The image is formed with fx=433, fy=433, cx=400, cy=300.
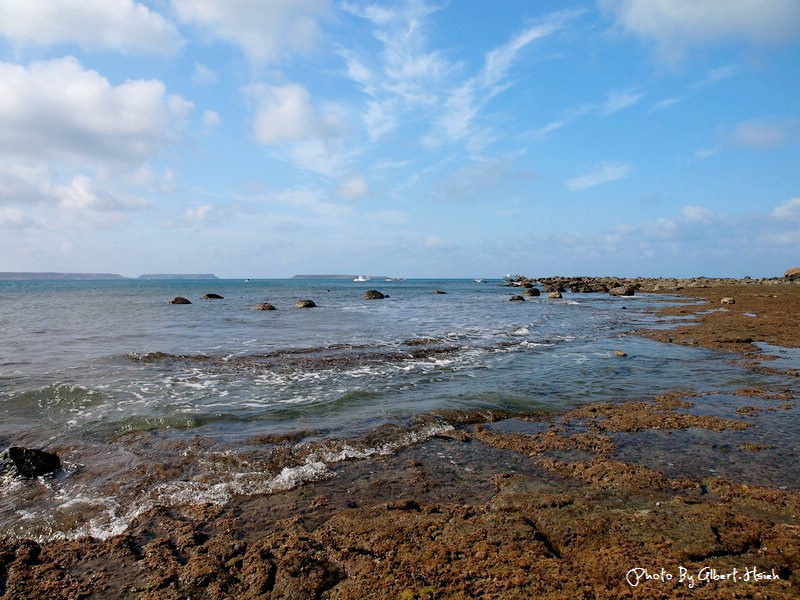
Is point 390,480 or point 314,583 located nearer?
point 314,583

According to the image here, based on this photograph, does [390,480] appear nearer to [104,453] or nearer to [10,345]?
[104,453]

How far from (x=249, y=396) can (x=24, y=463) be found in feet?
16.1

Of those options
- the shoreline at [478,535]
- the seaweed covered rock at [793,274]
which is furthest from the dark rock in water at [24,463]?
the seaweed covered rock at [793,274]

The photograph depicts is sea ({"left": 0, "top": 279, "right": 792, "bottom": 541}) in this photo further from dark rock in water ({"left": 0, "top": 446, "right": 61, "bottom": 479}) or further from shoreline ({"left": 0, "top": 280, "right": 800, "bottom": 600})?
shoreline ({"left": 0, "top": 280, "right": 800, "bottom": 600})

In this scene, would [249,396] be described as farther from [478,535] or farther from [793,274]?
[793,274]

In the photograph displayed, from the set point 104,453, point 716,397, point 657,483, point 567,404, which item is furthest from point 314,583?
point 716,397

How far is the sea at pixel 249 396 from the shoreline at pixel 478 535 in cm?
64

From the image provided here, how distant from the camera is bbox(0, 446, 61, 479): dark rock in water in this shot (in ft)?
20.8

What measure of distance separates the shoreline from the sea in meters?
0.64

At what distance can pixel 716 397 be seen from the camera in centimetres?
1030

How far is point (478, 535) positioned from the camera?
14.4 feet

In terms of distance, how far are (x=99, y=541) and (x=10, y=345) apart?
1849 cm

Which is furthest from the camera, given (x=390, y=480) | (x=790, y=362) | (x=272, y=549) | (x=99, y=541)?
(x=790, y=362)

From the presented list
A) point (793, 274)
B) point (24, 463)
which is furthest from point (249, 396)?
point (793, 274)
